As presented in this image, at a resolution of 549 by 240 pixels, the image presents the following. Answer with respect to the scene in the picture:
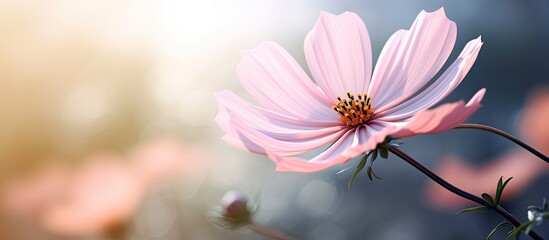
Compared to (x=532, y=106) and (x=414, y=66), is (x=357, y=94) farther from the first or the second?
(x=532, y=106)

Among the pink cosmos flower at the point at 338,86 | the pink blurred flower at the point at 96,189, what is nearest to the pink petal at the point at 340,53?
the pink cosmos flower at the point at 338,86

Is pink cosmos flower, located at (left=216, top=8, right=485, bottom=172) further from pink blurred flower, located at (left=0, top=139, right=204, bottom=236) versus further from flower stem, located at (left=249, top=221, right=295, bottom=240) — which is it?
pink blurred flower, located at (left=0, top=139, right=204, bottom=236)

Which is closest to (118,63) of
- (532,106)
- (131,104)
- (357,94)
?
(131,104)

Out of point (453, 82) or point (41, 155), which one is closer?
point (453, 82)

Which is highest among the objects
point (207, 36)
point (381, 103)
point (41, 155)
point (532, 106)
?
point (381, 103)

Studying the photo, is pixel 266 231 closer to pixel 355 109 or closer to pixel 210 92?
pixel 355 109

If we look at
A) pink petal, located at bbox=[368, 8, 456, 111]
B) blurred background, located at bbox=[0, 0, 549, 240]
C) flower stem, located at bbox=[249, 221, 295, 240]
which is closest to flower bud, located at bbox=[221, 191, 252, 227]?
flower stem, located at bbox=[249, 221, 295, 240]

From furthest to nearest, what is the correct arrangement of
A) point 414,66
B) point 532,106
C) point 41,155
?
point 41,155, point 532,106, point 414,66

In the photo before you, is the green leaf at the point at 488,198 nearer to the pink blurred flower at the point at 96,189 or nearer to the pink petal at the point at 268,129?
the pink petal at the point at 268,129
